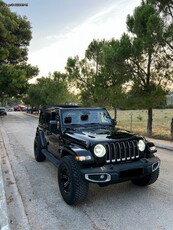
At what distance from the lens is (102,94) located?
14.4m

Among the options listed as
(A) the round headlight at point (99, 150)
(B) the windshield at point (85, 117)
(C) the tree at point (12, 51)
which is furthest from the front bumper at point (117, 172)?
(C) the tree at point (12, 51)

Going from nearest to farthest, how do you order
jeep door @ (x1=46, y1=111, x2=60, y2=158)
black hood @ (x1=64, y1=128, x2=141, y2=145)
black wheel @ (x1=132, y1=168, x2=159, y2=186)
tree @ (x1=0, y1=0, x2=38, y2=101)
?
black hood @ (x1=64, y1=128, x2=141, y2=145) → black wheel @ (x1=132, y1=168, x2=159, y2=186) → jeep door @ (x1=46, y1=111, x2=60, y2=158) → tree @ (x1=0, y1=0, x2=38, y2=101)

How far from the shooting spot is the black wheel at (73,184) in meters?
3.59

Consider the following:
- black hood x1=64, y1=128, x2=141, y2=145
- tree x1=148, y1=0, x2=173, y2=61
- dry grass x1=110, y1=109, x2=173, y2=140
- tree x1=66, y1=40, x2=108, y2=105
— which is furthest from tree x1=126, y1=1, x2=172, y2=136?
black hood x1=64, y1=128, x2=141, y2=145

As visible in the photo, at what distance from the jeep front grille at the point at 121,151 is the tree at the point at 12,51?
60.9ft

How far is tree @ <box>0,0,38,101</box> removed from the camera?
2136 centimetres

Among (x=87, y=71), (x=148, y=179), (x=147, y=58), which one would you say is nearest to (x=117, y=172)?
(x=148, y=179)

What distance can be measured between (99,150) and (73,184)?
725mm

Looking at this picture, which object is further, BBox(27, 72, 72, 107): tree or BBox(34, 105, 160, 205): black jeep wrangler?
BBox(27, 72, 72, 107): tree

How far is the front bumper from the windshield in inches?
64.4

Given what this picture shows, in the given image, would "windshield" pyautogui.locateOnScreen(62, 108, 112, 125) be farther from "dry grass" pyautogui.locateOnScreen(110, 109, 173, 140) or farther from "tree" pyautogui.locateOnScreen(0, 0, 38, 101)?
"tree" pyautogui.locateOnScreen(0, 0, 38, 101)

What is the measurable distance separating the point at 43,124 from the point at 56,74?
2172 centimetres

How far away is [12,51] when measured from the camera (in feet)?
82.2

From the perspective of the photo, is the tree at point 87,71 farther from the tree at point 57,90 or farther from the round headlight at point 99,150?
the round headlight at point 99,150
